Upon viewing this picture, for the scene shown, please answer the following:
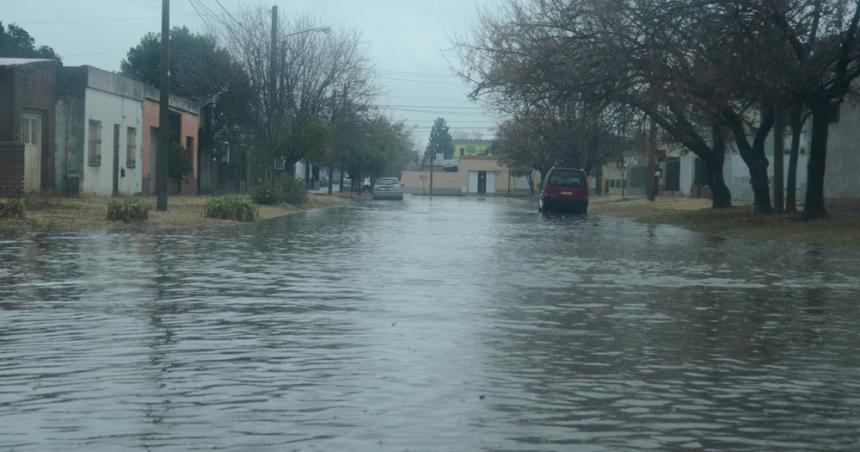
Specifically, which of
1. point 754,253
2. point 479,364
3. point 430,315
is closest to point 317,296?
point 430,315

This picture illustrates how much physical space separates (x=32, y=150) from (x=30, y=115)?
5.91 ft

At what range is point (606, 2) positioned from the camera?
103 feet

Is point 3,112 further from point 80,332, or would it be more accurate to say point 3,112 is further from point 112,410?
point 112,410

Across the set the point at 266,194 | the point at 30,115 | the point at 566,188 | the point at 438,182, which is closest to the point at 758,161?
the point at 566,188

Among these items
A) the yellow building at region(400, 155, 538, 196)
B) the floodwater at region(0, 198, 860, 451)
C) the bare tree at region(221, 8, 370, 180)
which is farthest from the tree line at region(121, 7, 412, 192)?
the yellow building at region(400, 155, 538, 196)

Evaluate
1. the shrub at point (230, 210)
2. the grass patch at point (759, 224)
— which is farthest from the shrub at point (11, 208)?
the grass patch at point (759, 224)

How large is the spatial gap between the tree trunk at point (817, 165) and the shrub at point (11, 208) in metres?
20.5

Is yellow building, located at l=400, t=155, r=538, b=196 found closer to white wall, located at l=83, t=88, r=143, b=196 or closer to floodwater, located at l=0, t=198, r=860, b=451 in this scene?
white wall, located at l=83, t=88, r=143, b=196

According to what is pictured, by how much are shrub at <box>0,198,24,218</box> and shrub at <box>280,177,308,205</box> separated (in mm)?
20928

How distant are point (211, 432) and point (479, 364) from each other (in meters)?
2.98

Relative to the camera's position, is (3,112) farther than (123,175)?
No

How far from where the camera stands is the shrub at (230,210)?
3173cm

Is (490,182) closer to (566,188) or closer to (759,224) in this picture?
(566,188)

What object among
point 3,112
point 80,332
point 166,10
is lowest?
point 80,332
